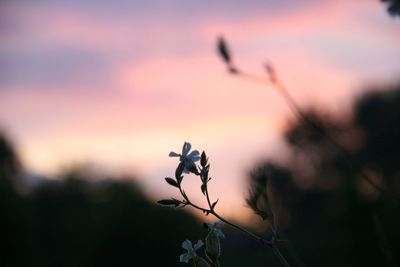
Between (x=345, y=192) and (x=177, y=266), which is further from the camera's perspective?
(x=177, y=266)

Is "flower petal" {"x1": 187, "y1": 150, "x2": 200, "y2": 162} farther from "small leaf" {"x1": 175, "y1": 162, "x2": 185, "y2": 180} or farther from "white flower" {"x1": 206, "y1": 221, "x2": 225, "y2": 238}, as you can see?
"white flower" {"x1": 206, "y1": 221, "x2": 225, "y2": 238}

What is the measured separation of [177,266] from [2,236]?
687 centimetres

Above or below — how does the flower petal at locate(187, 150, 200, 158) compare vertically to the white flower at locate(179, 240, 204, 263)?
above

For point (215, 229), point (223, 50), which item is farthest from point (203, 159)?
point (223, 50)

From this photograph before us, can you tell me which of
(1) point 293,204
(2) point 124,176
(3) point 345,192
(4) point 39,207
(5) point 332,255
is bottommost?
(5) point 332,255

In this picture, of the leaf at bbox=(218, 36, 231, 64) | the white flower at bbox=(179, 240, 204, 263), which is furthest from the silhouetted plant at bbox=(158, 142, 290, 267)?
the leaf at bbox=(218, 36, 231, 64)

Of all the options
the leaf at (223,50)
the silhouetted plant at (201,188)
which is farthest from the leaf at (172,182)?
the leaf at (223,50)

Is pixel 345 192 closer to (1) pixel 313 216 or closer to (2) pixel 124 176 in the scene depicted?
(2) pixel 124 176

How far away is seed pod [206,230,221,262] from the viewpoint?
2.56 metres

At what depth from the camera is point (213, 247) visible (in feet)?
8.44

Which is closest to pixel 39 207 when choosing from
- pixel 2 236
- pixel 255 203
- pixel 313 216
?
pixel 2 236

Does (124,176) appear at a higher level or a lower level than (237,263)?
higher

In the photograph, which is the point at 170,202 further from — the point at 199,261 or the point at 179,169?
the point at 199,261

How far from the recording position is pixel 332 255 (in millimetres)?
16219
